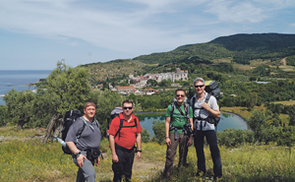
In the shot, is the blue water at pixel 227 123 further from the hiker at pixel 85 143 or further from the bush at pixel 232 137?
the hiker at pixel 85 143

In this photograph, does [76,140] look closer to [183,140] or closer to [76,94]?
[183,140]

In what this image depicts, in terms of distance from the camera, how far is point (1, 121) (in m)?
39.4

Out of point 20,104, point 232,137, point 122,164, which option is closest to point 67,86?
point 20,104

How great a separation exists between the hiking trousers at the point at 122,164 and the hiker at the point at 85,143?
47cm

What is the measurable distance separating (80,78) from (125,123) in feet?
48.0

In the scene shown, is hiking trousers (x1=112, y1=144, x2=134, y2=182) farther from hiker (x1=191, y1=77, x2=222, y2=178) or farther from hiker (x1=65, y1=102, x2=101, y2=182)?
hiker (x1=191, y1=77, x2=222, y2=178)

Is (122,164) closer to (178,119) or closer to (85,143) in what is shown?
(85,143)

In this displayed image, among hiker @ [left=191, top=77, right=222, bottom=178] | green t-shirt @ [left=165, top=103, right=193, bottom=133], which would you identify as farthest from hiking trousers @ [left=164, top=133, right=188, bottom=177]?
hiker @ [left=191, top=77, right=222, bottom=178]

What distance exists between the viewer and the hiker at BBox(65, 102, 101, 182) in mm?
3077

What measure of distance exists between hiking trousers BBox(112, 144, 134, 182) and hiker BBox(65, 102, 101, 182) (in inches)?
18.6

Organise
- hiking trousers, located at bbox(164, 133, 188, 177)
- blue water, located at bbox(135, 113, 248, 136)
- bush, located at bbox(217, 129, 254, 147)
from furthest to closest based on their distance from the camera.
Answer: blue water, located at bbox(135, 113, 248, 136), bush, located at bbox(217, 129, 254, 147), hiking trousers, located at bbox(164, 133, 188, 177)

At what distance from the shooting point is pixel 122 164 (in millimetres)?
3771

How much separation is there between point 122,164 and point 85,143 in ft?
3.19

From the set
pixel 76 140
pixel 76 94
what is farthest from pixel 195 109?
pixel 76 94
